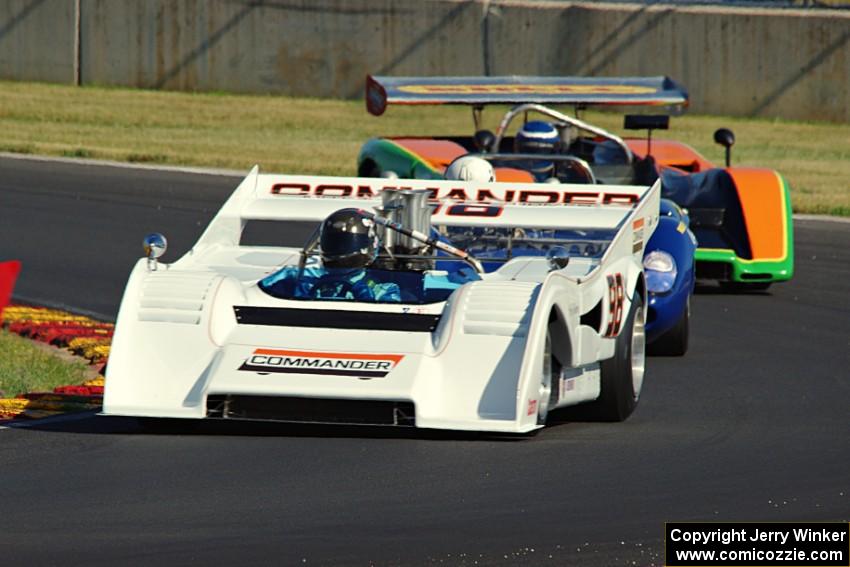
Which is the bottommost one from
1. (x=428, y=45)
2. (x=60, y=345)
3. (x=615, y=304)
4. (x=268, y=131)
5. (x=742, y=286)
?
(x=60, y=345)

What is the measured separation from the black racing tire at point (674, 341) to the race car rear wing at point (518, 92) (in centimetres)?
513

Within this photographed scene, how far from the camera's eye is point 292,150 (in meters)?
26.1

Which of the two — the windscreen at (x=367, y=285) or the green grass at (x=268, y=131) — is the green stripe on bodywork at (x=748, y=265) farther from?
the green grass at (x=268, y=131)

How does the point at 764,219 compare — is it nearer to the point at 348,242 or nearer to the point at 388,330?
the point at 348,242

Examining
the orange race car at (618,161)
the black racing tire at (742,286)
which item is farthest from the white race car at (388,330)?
the black racing tire at (742,286)

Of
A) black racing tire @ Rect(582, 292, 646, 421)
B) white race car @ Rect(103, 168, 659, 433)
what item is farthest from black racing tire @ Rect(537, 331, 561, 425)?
black racing tire @ Rect(582, 292, 646, 421)

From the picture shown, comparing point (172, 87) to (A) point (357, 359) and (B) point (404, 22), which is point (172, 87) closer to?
(B) point (404, 22)

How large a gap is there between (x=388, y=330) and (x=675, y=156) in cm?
929

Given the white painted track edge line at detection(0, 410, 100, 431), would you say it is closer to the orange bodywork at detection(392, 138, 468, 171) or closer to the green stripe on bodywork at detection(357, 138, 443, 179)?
the green stripe on bodywork at detection(357, 138, 443, 179)

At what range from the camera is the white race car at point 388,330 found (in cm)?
813

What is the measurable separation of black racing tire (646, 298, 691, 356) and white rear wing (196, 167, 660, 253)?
0.89 m

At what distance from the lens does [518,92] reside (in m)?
16.8

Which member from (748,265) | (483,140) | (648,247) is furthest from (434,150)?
(648,247)

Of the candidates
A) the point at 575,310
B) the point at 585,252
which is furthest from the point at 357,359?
the point at 585,252
